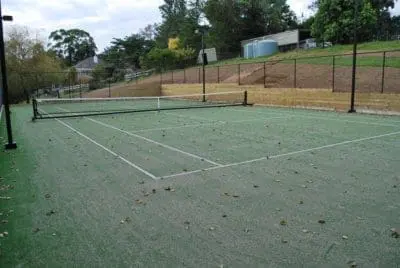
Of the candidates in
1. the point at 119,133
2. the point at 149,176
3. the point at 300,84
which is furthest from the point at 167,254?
the point at 300,84

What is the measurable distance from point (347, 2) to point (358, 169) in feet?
123

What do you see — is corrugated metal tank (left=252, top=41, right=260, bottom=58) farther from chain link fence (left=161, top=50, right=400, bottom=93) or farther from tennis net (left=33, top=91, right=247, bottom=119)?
tennis net (left=33, top=91, right=247, bottom=119)

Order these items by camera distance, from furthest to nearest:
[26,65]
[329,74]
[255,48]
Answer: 1. [255,48]
2. [26,65]
3. [329,74]

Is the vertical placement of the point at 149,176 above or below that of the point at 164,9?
below

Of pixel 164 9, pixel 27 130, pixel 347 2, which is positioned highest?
pixel 164 9

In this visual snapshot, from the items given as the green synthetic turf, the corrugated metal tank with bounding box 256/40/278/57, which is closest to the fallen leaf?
the green synthetic turf

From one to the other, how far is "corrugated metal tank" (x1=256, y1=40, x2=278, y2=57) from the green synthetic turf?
3772 cm

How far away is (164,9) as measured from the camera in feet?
272

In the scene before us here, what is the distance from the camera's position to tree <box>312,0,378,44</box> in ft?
128

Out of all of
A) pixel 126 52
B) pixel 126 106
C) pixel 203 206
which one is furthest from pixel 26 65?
pixel 203 206

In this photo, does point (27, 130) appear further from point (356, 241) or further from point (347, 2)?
point (347, 2)

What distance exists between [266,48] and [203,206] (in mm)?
43186

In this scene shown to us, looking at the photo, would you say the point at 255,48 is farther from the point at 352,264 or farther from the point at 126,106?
the point at 352,264

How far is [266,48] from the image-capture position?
4572 centimetres
